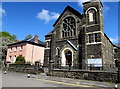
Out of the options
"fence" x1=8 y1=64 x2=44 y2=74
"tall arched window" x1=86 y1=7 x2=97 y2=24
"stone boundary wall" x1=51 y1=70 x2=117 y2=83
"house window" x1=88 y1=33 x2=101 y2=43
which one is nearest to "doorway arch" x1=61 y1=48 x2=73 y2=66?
"house window" x1=88 y1=33 x2=101 y2=43

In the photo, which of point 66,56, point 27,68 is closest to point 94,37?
point 66,56

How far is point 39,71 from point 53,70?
329 centimetres

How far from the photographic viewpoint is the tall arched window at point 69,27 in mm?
21834

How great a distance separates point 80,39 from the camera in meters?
20.3

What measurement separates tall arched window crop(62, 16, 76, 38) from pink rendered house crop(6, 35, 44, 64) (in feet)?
34.8

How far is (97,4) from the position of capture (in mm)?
19594

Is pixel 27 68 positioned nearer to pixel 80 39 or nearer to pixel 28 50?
pixel 28 50

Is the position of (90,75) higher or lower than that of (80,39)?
lower

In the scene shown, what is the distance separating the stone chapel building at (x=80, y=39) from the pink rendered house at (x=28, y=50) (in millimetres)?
6822

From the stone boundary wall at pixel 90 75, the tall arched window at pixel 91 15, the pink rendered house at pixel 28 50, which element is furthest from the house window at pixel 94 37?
the pink rendered house at pixel 28 50

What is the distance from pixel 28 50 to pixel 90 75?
65.4 ft

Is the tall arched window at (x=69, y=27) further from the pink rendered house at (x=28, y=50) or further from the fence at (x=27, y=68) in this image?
the pink rendered house at (x=28, y=50)

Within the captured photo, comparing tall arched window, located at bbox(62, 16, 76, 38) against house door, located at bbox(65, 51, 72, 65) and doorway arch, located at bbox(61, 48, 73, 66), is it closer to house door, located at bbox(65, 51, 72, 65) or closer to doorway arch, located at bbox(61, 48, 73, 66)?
doorway arch, located at bbox(61, 48, 73, 66)

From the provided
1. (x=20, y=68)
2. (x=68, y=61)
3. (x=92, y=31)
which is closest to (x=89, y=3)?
(x=92, y=31)
